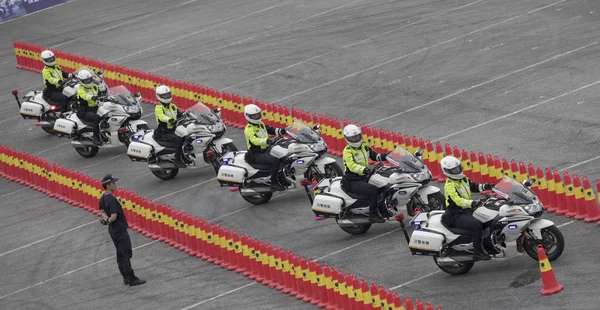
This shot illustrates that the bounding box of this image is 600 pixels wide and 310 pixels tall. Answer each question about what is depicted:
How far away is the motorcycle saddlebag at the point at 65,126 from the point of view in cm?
3073

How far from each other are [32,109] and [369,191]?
46.8ft

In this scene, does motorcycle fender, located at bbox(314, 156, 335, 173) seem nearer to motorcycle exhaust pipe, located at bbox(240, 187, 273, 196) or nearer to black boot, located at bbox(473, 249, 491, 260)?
motorcycle exhaust pipe, located at bbox(240, 187, 273, 196)

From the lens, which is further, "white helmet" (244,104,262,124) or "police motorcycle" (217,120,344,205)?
"white helmet" (244,104,262,124)

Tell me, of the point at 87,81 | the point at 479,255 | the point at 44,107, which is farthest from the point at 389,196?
the point at 44,107

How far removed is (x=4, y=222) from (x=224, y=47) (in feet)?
48.8

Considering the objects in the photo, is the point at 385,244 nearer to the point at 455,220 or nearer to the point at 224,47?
the point at 455,220

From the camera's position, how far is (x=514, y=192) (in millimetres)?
18922

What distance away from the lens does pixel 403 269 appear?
2028cm

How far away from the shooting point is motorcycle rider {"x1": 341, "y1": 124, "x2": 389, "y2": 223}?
72.5 ft

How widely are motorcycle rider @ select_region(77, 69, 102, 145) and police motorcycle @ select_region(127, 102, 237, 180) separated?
2.81 m

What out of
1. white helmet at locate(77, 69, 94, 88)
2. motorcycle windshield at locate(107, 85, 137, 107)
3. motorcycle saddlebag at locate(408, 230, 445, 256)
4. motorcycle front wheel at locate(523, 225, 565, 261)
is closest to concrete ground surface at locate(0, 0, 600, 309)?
motorcycle front wheel at locate(523, 225, 565, 261)

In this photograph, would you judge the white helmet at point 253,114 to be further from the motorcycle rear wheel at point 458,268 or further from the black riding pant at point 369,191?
the motorcycle rear wheel at point 458,268

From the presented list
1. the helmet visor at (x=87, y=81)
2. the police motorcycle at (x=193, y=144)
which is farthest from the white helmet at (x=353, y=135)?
the helmet visor at (x=87, y=81)

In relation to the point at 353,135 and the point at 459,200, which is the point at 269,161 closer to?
the point at 353,135
